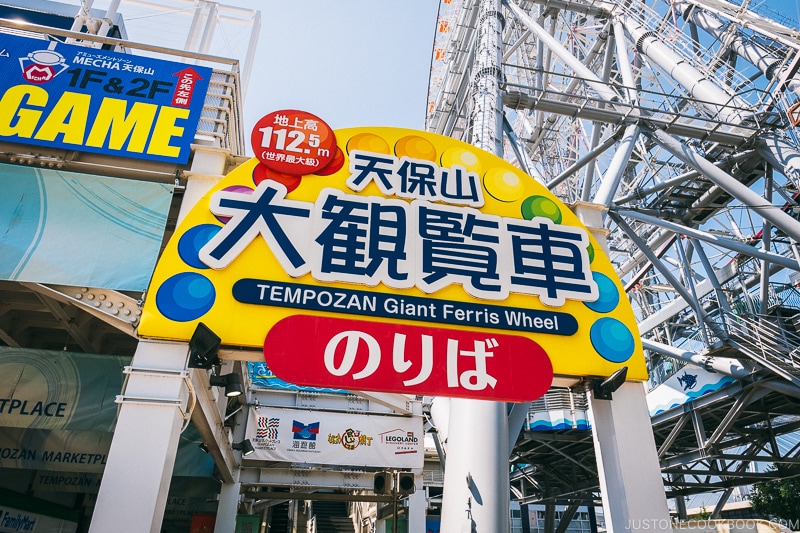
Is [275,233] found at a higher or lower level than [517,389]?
higher

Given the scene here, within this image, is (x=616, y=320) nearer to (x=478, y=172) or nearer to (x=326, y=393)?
(x=478, y=172)

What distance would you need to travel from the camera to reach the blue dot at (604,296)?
7.18 meters

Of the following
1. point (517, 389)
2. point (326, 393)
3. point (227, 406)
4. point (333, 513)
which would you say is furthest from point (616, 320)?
point (333, 513)

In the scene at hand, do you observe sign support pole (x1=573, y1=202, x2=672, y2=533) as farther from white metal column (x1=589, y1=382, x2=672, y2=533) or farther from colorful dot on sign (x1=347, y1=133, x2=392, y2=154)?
colorful dot on sign (x1=347, y1=133, x2=392, y2=154)

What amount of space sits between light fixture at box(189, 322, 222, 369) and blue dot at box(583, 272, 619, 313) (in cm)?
508

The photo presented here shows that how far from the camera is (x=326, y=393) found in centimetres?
1756

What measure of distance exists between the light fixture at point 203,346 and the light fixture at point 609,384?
493 centimetres

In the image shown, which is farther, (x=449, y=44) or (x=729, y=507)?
(x=729, y=507)

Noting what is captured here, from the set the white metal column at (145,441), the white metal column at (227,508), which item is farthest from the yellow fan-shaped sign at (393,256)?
the white metal column at (227,508)

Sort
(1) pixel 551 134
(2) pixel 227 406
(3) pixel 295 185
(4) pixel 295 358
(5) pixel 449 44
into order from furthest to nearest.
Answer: (1) pixel 551 134 < (5) pixel 449 44 < (2) pixel 227 406 < (3) pixel 295 185 < (4) pixel 295 358

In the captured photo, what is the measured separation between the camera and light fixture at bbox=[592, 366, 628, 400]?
650 centimetres

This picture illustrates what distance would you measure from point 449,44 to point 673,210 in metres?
15.2

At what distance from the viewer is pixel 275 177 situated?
731 cm

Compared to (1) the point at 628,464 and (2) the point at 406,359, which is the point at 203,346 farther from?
(1) the point at 628,464
